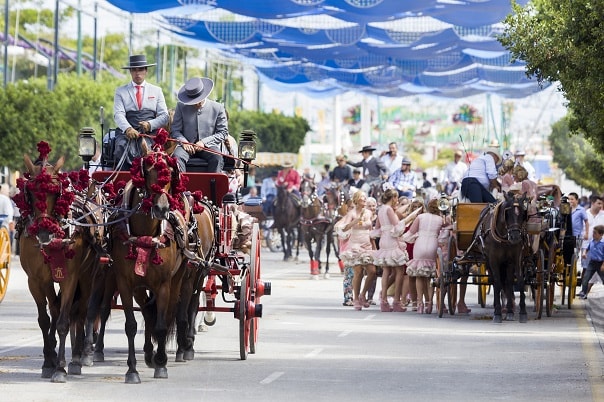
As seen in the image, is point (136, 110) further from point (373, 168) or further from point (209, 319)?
point (373, 168)

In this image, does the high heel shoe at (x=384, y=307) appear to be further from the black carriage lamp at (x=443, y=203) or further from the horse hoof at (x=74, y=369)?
the horse hoof at (x=74, y=369)

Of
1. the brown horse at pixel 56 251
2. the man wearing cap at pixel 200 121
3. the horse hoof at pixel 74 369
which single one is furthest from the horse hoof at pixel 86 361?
the man wearing cap at pixel 200 121

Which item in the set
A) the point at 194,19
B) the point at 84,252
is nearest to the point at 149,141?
the point at 84,252

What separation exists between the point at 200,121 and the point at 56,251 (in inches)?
133

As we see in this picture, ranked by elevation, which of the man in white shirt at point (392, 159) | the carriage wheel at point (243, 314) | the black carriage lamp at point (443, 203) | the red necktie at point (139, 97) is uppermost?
the red necktie at point (139, 97)

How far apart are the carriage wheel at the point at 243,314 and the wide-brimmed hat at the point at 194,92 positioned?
1980mm

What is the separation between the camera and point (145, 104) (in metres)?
17.4

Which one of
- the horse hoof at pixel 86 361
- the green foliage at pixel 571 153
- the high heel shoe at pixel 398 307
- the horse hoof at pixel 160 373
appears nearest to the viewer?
the horse hoof at pixel 160 373

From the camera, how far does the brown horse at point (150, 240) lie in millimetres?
14492

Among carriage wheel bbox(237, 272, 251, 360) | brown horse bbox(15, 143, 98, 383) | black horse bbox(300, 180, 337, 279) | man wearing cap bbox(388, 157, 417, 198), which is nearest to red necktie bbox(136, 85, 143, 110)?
carriage wheel bbox(237, 272, 251, 360)

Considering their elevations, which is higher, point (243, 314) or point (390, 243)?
point (390, 243)

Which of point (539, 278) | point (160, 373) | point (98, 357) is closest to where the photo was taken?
point (160, 373)

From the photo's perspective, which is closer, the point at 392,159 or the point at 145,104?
the point at 145,104

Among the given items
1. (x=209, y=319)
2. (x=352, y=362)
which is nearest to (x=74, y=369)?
(x=352, y=362)
